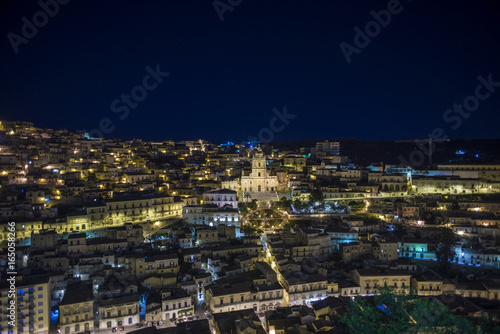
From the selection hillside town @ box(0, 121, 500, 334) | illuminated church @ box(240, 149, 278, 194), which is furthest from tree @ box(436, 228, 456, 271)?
illuminated church @ box(240, 149, 278, 194)

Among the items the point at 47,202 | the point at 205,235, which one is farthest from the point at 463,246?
the point at 47,202

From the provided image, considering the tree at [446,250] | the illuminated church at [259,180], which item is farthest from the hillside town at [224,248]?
the illuminated church at [259,180]

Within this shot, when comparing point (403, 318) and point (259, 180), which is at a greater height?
point (259, 180)

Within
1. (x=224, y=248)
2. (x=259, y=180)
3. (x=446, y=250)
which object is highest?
(x=259, y=180)

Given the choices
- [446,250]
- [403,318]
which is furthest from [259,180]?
[403,318]

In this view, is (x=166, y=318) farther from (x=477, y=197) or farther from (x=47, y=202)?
(x=477, y=197)

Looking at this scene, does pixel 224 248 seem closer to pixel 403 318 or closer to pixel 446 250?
pixel 403 318

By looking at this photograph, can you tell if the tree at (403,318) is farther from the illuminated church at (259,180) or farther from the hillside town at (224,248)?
the illuminated church at (259,180)

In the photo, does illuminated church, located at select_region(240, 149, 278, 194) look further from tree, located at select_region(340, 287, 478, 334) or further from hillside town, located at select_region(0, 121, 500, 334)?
tree, located at select_region(340, 287, 478, 334)
